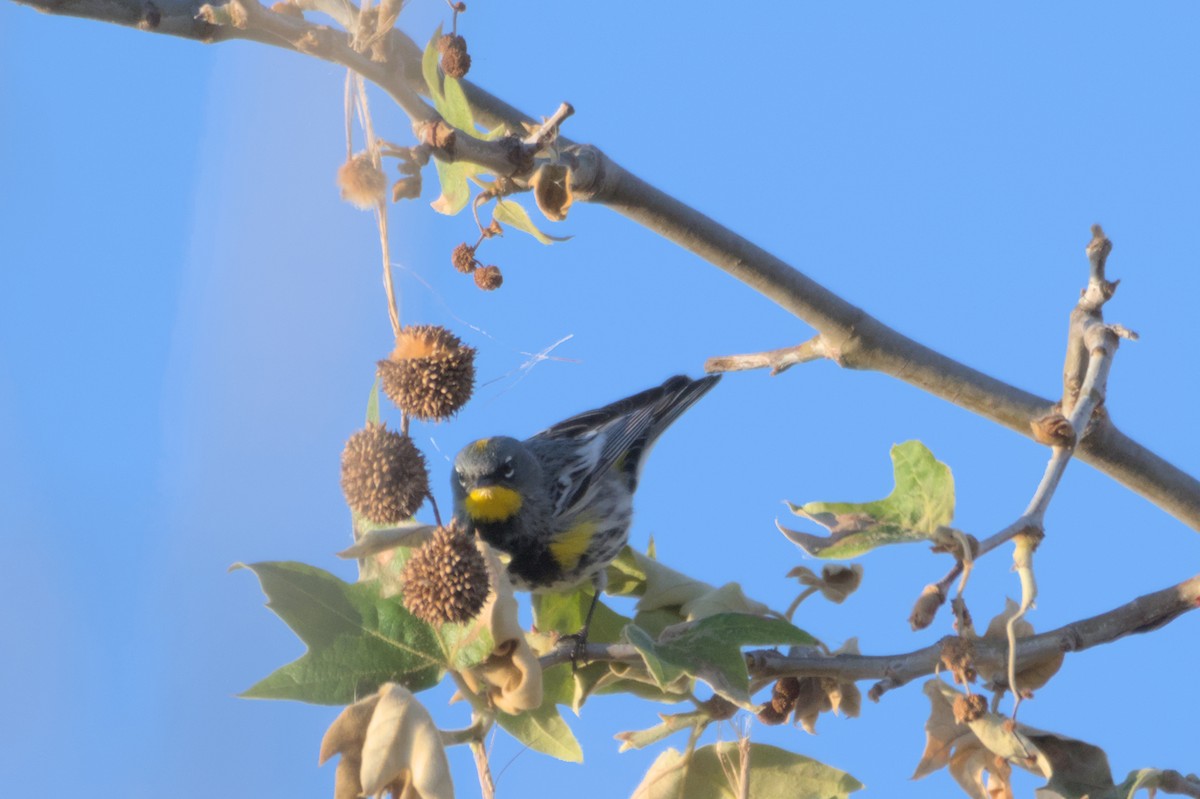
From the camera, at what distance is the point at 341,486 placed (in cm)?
149

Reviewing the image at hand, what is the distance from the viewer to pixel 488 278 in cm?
160

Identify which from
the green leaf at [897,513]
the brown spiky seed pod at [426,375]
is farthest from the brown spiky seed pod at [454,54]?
the green leaf at [897,513]

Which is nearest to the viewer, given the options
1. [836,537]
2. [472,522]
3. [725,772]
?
[836,537]

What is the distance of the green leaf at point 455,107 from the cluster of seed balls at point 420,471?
241 millimetres

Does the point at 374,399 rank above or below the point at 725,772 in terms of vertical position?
above

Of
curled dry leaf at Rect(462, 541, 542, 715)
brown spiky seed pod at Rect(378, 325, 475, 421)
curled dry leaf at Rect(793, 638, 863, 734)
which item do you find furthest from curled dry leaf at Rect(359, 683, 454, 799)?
curled dry leaf at Rect(793, 638, 863, 734)

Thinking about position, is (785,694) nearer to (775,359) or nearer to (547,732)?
(547,732)

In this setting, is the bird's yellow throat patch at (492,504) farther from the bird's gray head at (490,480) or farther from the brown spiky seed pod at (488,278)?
the brown spiky seed pod at (488,278)

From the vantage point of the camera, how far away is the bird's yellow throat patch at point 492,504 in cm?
267

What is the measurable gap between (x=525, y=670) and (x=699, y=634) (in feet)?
0.76

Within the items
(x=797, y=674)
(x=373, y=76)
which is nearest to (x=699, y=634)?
(x=797, y=674)

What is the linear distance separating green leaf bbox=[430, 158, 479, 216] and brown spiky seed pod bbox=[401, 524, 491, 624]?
16.5 inches

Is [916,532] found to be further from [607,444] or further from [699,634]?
[607,444]

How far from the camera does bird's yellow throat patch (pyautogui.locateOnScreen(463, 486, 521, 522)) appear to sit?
8.75 feet
